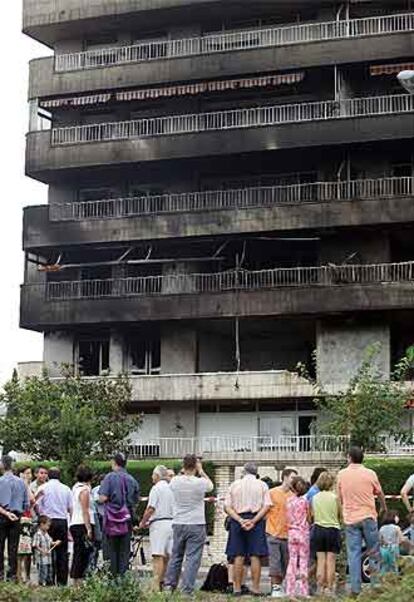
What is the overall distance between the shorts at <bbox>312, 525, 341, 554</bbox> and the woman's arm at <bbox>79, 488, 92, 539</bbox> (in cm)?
332

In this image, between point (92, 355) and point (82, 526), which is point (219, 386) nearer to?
point (92, 355)

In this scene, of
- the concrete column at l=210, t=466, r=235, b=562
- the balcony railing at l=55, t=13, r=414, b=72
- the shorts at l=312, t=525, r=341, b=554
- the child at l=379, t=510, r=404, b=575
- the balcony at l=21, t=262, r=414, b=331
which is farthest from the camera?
the balcony railing at l=55, t=13, r=414, b=72

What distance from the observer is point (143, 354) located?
59.4m

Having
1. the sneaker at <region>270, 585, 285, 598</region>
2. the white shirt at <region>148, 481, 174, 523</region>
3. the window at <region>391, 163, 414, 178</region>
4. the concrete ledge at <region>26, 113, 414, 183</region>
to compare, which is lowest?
the sneaker at <region>270, 585, 285, 598</region>

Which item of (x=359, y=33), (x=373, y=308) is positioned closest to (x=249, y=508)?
(x=373, y=308)

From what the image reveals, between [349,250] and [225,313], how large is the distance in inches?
215

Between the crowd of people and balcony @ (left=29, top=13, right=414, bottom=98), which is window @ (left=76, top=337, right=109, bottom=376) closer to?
balcony @ (left=29, top=13, right=414, bottom=98)

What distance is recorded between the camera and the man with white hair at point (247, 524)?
19031mm

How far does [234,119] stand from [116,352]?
10981mm

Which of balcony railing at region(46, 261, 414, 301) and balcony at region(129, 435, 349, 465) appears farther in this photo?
balcony railing at region(46, 261, 414, 301)

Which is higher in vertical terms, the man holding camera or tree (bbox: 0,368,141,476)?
tree (bbox: 0,368,141,476)

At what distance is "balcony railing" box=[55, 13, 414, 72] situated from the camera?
181 feet

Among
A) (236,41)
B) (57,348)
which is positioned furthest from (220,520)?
(236,41)

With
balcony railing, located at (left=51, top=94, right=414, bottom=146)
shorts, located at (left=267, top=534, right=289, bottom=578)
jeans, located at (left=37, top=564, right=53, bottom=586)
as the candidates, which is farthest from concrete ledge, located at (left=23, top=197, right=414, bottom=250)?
jeans, located at (left=37, top=564, right=53, bottom=586)
